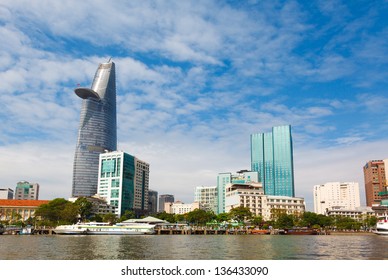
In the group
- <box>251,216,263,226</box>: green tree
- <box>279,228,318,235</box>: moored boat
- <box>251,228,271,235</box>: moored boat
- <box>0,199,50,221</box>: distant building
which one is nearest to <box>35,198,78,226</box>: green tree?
<box>0,199,50,221</box>: distant building

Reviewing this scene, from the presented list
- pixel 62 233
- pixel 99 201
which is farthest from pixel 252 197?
pixel 62 233

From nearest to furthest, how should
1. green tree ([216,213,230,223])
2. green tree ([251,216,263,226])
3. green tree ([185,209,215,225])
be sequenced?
green tree ([251,216,263,226]) → green tree ([216,213,230,223]) → green tree ([185,209,215,225])

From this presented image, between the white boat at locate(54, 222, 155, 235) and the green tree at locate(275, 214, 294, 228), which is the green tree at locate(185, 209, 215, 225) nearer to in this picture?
the green tree at locate(275, 214, 294, 228)

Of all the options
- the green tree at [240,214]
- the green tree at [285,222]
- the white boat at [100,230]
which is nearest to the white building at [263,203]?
the green tree at [240,214]

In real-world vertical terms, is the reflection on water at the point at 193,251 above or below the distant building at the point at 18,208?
below

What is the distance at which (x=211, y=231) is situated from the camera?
12762cm

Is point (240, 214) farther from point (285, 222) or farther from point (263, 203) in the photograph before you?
point (263, 203)

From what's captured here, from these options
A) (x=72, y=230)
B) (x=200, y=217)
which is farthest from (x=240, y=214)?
(x=72, y=230)

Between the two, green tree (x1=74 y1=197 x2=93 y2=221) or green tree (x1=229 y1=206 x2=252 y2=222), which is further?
green tree (x1=229 y1=206 x2=252 y2=222)

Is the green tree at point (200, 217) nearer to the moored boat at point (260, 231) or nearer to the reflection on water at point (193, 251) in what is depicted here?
the moored boat at point (260, 231)

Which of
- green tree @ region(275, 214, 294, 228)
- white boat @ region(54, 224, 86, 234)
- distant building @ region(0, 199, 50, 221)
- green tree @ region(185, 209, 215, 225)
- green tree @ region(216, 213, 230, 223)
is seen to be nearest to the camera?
white boat @ region(54, 224, 86, 234)
